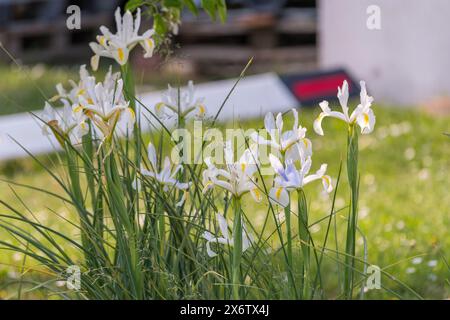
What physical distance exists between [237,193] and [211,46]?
9.43m

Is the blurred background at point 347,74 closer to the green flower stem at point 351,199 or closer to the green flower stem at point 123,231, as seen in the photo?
the green flower stem at point 123,231

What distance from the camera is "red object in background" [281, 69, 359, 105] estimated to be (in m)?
7.04

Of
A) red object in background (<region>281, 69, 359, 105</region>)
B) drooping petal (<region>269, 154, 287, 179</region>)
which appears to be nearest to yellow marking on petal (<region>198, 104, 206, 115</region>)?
drooping petal (<region>269, 154, 287, 179</region>)

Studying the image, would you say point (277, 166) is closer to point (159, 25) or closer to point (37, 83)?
point (159, 25)

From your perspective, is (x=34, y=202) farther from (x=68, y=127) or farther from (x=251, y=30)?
(x=251, y=30)

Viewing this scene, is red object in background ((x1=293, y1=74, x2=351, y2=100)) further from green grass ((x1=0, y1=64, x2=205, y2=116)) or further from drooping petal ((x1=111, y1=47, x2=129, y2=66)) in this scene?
drooping petal ((x1=111, y1=47, x2=129, y2=66))

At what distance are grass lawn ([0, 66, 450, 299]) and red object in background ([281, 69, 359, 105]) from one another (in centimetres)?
30

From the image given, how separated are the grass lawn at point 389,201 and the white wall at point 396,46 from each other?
34cm

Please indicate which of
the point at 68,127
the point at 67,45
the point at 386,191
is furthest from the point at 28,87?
the point at 68,127

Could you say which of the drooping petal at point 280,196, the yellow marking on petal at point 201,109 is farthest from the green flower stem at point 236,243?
the yellow marking on petal at point 201,109

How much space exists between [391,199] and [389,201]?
2.2 inches

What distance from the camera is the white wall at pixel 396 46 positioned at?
6.82m

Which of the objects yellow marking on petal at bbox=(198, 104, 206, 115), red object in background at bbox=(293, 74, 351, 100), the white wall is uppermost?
the white wall

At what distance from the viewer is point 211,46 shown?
36.4ft
